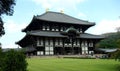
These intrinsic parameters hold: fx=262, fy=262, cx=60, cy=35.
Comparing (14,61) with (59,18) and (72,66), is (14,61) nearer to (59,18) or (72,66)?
(72,66)

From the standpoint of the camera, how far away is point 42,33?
210ft

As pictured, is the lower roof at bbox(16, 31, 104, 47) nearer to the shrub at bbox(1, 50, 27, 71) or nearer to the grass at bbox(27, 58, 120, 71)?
Result: the grass at bbox(27, 58, 120, 71)

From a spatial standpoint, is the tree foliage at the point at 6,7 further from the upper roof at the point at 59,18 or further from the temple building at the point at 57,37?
the upper roof at the point at 59,18

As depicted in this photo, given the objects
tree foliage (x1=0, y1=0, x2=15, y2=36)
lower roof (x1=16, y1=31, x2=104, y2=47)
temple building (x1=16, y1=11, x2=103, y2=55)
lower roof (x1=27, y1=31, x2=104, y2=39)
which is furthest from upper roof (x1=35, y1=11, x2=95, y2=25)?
tree foliage (x1=0, y1=0, x2=15, y2=36)

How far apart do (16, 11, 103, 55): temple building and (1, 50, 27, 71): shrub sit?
43.8 metres

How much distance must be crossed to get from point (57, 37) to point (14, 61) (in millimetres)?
48549

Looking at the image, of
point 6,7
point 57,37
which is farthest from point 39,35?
point 6,7

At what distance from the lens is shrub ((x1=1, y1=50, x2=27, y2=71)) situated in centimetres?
1636

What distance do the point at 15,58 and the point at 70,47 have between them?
51414mm

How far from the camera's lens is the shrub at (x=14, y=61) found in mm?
16359

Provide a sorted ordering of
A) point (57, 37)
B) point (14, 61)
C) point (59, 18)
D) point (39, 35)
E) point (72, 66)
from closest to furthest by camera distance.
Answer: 1. point (14, 61)
2. point (72, 66)
3. point (39, 35)
4. point (57, 37)
5. point (59, 18)

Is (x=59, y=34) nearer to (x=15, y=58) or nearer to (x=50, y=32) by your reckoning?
(x=50, y=32)

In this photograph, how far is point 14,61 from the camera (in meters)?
16.4

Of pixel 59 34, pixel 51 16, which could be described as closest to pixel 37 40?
pixel 59 34
